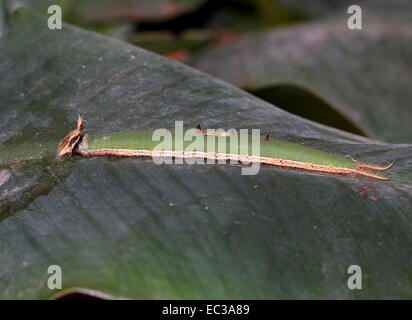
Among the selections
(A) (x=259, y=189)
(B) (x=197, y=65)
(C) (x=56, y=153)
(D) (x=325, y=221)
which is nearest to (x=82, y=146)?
(C) (x=56, y=153)

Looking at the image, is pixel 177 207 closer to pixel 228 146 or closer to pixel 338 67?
pixel 228 146

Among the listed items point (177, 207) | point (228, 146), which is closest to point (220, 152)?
point (228, 146)

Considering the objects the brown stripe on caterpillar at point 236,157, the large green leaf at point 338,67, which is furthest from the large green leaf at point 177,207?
the large green leaf at point 338,67

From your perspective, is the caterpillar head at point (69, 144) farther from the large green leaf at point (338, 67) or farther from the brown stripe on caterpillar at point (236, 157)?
the large green leaf at point (338, 67)

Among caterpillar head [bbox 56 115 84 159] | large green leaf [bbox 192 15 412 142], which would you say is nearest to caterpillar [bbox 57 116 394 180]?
caterpillar head [bbox 56 115 84 159]

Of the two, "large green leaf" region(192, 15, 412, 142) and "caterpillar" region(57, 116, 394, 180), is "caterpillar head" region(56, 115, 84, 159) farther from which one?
"large green leaf" region(192, 15, 412, 142)

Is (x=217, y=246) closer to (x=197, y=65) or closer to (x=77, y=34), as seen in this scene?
(x=77, y=34)
